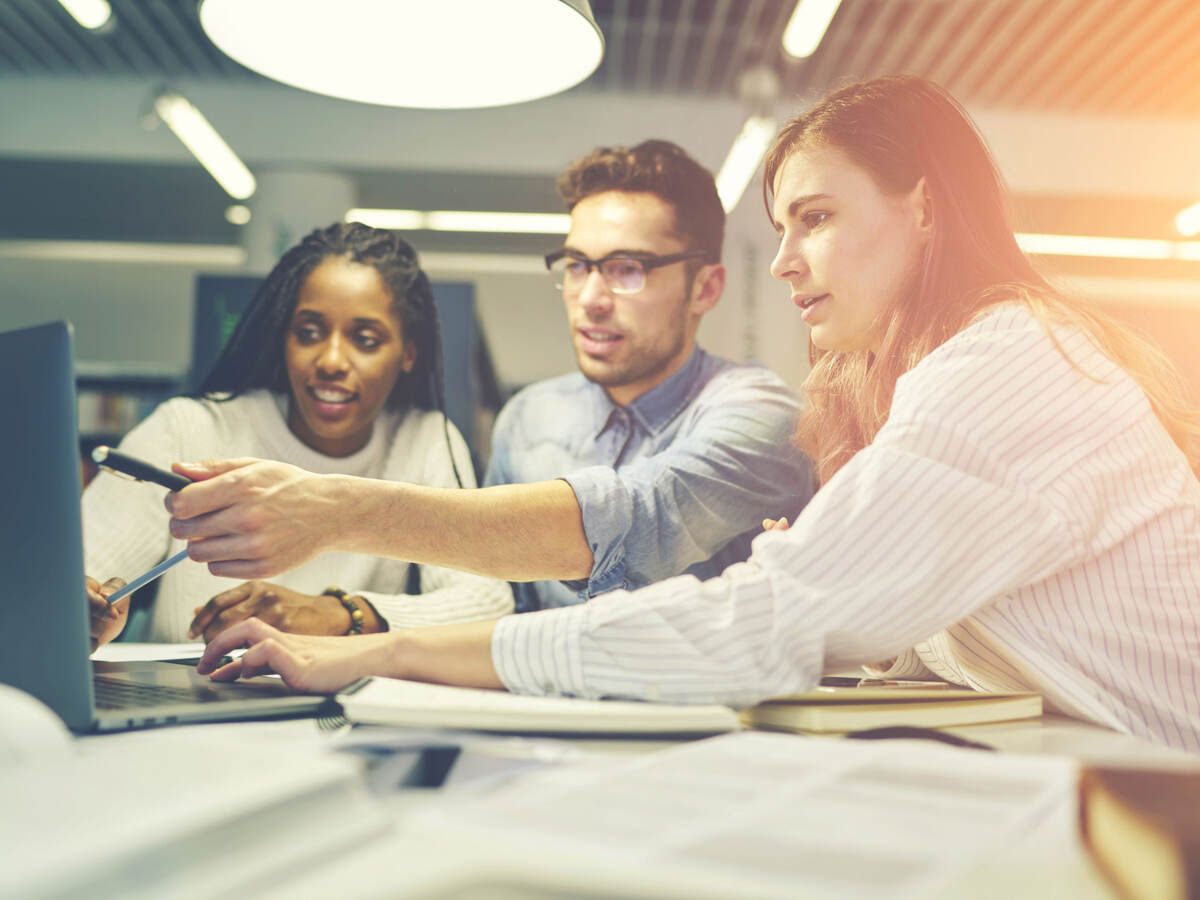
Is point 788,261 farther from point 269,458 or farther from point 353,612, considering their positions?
point 269,458

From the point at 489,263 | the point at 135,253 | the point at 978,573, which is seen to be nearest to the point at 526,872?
the point at 978,573

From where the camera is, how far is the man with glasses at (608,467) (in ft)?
3.14

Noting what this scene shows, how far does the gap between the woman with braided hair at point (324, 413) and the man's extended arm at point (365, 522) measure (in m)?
0.52

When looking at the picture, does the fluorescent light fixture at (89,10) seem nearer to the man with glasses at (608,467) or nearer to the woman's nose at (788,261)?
the man with glasses at (608,467)

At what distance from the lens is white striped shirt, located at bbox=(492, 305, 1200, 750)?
0.74m

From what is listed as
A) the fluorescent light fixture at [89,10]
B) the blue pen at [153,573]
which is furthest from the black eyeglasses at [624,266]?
the fluorescent light fixture at [89,10]

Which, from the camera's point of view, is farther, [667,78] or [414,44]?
[667,78]

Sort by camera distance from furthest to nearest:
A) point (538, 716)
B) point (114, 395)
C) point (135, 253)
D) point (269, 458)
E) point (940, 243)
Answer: point (135, 253) < point (114, 395) < point (269, 458) < point (940, 243) < point (538, 716)

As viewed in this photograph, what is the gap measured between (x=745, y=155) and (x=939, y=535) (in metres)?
3.91

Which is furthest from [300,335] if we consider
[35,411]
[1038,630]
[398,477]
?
[1038,630]

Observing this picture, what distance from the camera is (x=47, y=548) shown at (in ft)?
2.14

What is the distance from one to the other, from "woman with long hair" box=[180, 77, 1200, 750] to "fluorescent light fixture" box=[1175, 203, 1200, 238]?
534cm

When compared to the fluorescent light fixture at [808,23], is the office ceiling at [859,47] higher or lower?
higher

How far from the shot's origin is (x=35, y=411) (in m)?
0.64
